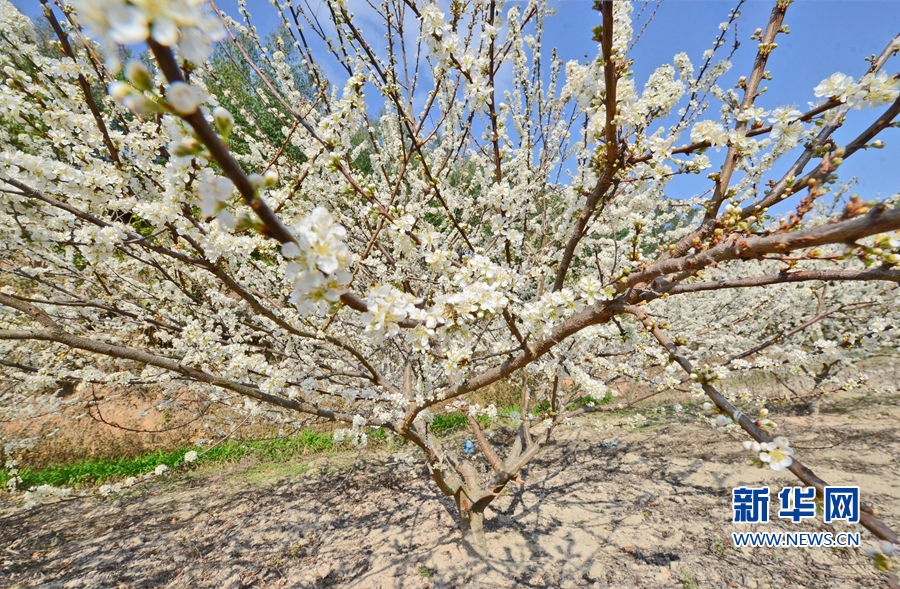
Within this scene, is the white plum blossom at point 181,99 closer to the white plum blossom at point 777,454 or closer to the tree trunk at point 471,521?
the white plum blossom at point 777,454

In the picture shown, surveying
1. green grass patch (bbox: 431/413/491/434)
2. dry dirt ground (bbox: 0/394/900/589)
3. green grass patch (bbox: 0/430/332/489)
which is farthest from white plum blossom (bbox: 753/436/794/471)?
green grass patch (bbox: 431/413/491/434)

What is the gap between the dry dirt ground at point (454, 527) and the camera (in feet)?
9.84

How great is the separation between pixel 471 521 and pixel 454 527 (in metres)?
0.42

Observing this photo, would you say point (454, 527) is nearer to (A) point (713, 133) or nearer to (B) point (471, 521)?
(B) point (471, 521)

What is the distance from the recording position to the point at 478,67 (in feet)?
6.05

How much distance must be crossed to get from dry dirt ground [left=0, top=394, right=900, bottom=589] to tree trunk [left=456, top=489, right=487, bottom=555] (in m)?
0.10

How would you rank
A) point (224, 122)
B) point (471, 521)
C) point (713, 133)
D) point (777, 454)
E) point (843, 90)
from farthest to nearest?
1. point (471, 521)
2. point (713, 133)
3. point (843, 90)
4. point (777, 454)
5. point (224, 122)

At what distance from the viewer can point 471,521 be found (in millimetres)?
3395

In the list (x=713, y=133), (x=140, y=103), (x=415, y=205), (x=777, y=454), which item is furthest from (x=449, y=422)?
(x=140, y=103)

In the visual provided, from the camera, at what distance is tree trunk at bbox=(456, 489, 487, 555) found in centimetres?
331

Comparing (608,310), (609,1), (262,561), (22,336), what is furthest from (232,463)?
(609,1)

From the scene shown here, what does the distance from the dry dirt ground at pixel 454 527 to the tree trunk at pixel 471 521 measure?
0.34 ft

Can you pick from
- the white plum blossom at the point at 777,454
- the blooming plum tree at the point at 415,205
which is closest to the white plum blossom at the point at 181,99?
the blooming plum tree at the point at 415,205

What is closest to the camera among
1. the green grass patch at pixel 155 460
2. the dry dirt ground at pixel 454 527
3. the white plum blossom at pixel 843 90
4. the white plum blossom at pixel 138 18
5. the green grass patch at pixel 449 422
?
the white plum blossom at pixel 138 18
